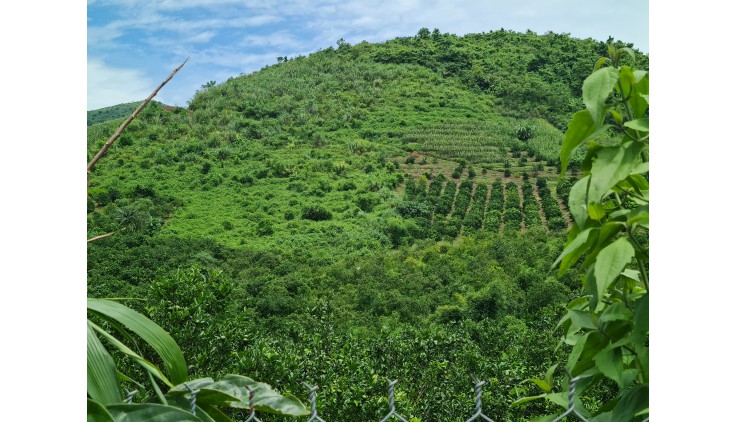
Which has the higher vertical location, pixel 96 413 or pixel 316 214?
pixel 96 413

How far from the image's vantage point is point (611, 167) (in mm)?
335

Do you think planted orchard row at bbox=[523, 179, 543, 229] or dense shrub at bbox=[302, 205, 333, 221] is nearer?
planted orchard row at bbox=[523, 179, 543, 229]

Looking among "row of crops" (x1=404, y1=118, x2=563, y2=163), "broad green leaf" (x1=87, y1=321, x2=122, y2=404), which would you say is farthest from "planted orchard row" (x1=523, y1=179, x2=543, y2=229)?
"broad green leaf" (x1=87, y1=321, x2=122, y2=404)

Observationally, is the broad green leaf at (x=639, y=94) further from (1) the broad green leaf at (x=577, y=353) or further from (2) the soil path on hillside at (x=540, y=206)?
(2) the soil path on hillside at (x=540, y=206)

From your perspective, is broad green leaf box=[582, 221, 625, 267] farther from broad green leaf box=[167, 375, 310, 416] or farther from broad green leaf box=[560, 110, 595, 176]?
broad green leaf box=[167, 375, 310, 416]

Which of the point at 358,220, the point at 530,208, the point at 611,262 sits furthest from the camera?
the point at 358,220

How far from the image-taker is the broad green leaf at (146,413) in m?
0.36

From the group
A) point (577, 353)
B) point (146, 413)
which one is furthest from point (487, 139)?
point (146, 413)

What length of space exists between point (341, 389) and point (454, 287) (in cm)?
416

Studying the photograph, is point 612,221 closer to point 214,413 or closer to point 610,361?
point 610,361

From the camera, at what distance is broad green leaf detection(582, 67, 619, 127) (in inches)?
12.8

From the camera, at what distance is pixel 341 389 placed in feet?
8.61

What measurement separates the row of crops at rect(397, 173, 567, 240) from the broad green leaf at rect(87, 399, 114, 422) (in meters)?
7.08

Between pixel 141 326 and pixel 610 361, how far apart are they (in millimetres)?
304
